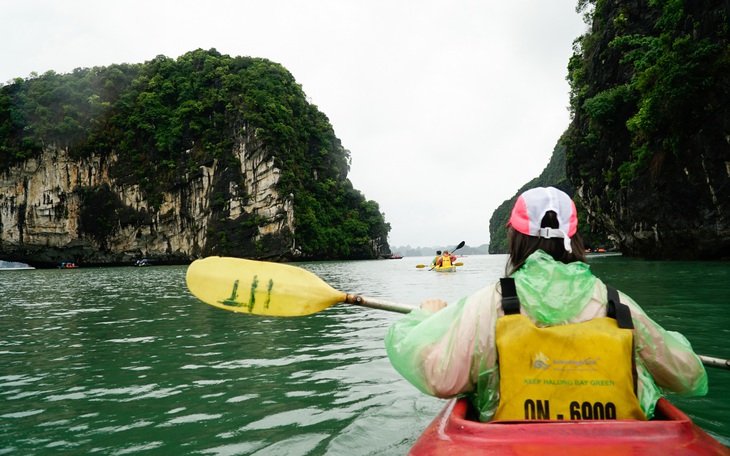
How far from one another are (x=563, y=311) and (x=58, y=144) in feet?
202

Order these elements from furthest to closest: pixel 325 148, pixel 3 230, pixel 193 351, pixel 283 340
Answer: pixel 325 148 < pixel 3 230 < pixel 283 340 < pixel 193 351

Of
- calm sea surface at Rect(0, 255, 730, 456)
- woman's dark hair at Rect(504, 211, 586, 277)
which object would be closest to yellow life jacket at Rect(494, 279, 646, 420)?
woman's dark hair at Rect(504, 211, 586, 277)

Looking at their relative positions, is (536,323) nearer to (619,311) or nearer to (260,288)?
(619,311)

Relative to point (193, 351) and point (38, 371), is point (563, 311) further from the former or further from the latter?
point (38, 371)

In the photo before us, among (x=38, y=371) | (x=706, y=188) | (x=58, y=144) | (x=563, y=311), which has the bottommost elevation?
(x=38, y=371)

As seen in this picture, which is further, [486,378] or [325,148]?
[325,148]

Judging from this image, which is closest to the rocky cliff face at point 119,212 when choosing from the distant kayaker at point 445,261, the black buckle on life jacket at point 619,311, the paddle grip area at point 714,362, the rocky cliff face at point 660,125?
the distant kayaker at point 445,261

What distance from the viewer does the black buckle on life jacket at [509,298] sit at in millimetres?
1569

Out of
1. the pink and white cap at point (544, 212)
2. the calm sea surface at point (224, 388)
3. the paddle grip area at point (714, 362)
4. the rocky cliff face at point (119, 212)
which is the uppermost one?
the rocky cliff face at point (119, 212)

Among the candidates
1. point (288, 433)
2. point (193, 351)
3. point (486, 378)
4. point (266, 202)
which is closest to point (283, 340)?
point (193, 351)

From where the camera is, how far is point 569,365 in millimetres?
1538

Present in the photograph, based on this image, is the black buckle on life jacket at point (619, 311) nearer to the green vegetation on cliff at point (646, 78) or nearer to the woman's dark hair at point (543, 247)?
the woman's dark hair at point (543, 247)

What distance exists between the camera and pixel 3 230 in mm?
48000

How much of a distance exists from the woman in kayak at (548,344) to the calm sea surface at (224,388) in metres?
1.37
